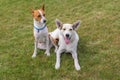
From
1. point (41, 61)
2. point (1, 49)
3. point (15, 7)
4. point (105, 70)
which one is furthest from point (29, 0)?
point (105, 70)

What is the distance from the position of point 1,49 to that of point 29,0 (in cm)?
534

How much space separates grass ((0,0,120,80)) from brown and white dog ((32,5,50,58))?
0.65 feet

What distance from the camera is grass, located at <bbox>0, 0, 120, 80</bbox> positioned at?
675 cm

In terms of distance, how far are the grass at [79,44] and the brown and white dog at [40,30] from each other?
197mm

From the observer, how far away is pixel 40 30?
283 inches

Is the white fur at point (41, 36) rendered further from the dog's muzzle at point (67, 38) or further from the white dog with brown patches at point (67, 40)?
the dog's muzzle at point (67, 38)

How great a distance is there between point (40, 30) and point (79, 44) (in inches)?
55.4

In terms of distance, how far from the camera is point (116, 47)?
7.79 meters

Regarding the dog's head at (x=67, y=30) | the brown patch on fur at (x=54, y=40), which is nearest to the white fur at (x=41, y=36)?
the brown patch on fur at (x=54, y=40)

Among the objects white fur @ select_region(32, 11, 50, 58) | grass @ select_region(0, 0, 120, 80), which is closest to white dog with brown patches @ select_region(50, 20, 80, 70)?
grass @ select_region(0, 0, 120, 80)

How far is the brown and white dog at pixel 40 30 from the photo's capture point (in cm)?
698

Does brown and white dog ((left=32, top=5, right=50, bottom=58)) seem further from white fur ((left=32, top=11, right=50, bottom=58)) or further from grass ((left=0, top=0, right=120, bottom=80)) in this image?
grass ((left=0, top=0, right=120, bottom=80))

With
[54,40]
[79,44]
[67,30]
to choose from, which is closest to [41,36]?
[54,40]

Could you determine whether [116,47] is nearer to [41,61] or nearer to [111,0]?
[41,61]
